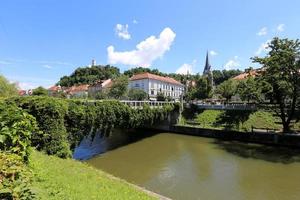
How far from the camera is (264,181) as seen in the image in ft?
57.5

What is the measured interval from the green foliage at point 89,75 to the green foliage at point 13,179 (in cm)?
10337

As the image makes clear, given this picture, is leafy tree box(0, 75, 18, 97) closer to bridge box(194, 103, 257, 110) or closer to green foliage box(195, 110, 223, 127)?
green foliage box(195, 110, 223, 127)

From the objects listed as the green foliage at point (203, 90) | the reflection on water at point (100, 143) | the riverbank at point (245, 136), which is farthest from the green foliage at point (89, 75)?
the riverbank at point (245, 136)

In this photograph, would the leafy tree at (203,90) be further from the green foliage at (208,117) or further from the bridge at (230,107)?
the green foliage at (208,117)

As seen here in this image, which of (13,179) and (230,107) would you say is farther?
(230,107)

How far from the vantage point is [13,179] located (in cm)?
448

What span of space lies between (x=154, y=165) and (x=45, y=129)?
864 cm

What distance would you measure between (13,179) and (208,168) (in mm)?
17927

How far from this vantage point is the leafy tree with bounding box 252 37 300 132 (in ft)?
96.8

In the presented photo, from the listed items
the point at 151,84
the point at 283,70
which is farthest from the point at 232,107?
the point at 151,84

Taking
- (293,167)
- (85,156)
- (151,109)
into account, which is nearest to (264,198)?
(293,167)

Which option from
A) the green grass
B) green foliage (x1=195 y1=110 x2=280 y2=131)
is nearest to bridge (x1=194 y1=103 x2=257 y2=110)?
green foliage (x1=195 y1=110 x2=280 y2=131)

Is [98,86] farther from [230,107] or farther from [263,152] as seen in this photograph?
[263,152]

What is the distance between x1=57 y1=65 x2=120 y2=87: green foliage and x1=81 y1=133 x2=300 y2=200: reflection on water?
8238 cm
